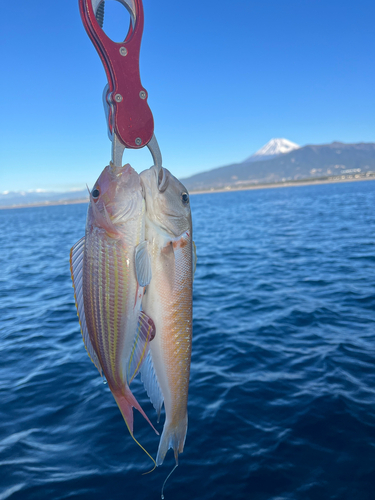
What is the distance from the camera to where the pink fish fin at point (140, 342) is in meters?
2.35

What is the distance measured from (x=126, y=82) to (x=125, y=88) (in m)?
0.04

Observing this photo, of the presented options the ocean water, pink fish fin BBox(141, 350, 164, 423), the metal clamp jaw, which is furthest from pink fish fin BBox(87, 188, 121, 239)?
the ocean water

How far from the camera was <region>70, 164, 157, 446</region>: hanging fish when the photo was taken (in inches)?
88.2

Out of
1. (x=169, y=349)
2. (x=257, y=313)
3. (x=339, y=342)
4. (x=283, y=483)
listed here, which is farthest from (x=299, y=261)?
(x=169, y=349)

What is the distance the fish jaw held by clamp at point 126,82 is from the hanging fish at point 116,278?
246 millimetres

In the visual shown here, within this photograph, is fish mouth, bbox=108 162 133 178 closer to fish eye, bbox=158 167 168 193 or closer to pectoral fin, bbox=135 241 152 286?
fish eye, bbox=158 167 168 193

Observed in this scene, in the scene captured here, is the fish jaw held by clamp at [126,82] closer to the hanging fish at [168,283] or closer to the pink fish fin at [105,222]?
the hanging fish at [168,283]

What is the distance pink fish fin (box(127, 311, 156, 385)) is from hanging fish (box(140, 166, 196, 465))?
7 cm

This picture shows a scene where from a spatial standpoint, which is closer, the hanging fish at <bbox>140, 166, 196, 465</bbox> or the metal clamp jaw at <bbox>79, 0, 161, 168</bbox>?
the metal clamp jaw at <bbox>79, 0, 161, 168</bbox>

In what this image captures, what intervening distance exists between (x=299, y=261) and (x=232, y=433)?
13717 mm

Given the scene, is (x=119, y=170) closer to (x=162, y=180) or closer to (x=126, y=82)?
(x=162, y=180)

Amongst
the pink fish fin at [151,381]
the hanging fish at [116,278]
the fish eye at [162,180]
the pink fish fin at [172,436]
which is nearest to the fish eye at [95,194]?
the hanging fish at [116,278]

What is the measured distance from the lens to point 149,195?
236cm

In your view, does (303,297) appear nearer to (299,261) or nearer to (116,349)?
(299,261)
